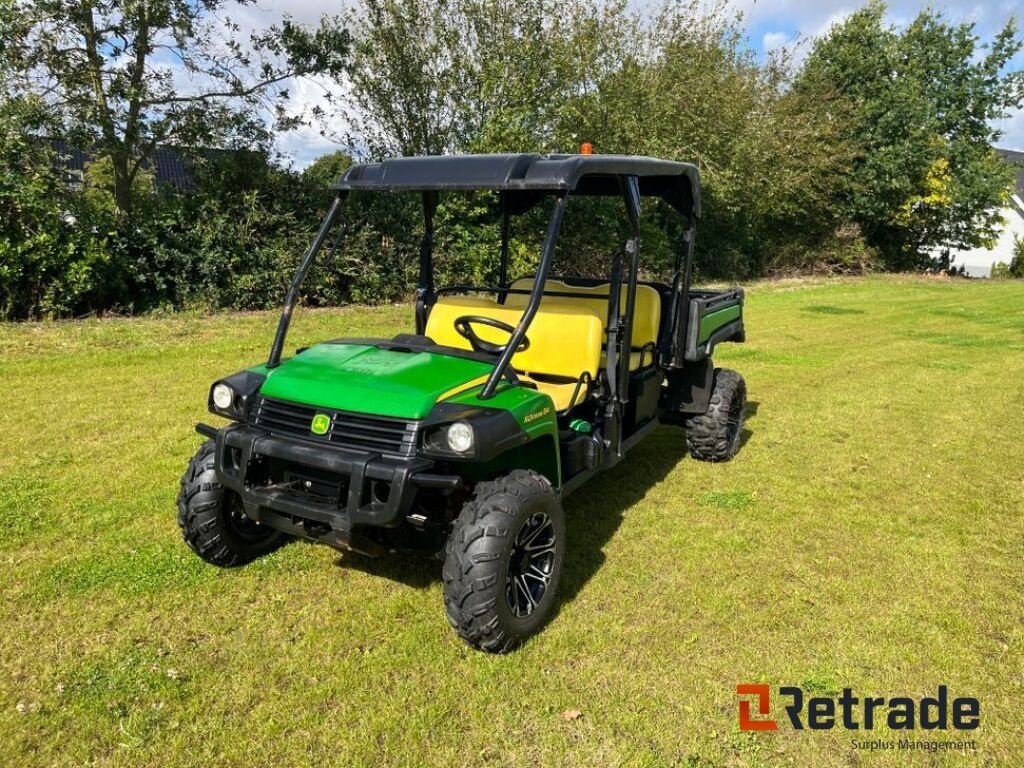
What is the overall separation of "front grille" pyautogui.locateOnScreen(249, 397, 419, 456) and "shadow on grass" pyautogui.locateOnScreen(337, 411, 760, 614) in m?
0.65

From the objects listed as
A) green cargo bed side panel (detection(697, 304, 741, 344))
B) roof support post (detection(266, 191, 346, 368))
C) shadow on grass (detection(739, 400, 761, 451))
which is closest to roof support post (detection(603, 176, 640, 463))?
green cargo bed side panel (detection(697, 304, 741, 344))

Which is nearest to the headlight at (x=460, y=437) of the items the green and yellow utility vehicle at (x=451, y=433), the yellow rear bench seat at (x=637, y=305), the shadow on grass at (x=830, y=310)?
the green and yellow utility vehicle at (x=451, y=433)

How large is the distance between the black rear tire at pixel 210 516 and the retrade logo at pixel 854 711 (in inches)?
89.7

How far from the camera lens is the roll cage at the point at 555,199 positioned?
326cm

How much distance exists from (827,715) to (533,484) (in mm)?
1396

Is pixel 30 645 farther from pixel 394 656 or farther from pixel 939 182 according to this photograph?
pixel 939 182

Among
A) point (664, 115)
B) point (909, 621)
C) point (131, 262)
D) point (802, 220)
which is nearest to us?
point (909, 621)

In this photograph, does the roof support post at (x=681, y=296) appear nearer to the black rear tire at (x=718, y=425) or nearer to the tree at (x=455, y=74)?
the black rear tire at (x=718, y=425)

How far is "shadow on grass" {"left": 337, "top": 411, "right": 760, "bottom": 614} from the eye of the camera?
3.73m

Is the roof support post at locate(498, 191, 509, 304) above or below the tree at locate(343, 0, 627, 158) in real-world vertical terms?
below

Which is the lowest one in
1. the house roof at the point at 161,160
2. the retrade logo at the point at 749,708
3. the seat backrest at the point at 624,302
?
the retrade logo at the point at 749,708

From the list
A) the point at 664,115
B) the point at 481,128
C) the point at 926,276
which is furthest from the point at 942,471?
the point at 926,276

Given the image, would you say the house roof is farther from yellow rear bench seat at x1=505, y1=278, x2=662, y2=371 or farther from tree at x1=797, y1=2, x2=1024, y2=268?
tree at x1=797, y1=2, x2=1024, y2=268

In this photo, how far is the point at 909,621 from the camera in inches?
136
